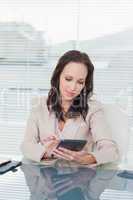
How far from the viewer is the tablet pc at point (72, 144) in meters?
1.88

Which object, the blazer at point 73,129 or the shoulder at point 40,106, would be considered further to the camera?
the shoulder at point 40,106

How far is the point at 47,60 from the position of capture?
3.04 m

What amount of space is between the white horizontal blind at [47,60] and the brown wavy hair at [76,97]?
0.67 meters

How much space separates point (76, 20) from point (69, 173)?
159cm

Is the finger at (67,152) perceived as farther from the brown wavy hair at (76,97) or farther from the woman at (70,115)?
the brown wavy hair at (76,97)

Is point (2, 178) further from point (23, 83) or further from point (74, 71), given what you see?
point (23, 83)

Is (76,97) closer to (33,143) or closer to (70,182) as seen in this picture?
(33,143)

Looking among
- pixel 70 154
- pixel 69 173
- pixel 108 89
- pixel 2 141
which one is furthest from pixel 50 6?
pixel 69 173

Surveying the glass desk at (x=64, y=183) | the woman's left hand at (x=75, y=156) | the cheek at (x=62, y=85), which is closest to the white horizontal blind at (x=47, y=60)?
the cheek at (x=62, y=85)

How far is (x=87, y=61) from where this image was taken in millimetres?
2312

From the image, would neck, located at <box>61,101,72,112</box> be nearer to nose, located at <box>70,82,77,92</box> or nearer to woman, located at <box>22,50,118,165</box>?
woman, located at <box>22,50,118,165</box>

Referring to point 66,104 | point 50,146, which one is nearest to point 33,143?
point 50,146

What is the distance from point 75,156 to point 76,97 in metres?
0.48

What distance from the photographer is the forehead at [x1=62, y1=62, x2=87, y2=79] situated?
88.2 inches
